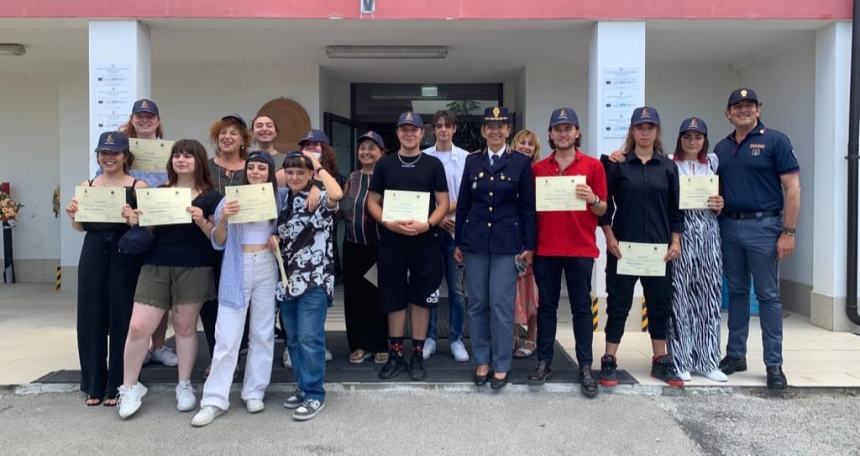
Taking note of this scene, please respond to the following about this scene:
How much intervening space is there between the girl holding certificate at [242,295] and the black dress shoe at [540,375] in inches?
72.8

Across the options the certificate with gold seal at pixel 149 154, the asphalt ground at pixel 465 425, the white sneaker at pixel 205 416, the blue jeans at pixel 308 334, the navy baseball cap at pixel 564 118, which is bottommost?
the asphalt ground at pixel 465 425

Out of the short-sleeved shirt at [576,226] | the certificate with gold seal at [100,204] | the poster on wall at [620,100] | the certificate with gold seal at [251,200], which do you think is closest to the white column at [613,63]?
the poster on wall at [620,100]

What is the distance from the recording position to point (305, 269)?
12.4 feet

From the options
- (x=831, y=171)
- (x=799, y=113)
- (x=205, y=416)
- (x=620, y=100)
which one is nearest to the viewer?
(x=205, y=416)

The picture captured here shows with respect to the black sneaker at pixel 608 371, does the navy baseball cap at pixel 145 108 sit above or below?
above

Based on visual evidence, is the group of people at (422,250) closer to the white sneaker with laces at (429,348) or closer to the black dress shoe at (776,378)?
the black dress shoe at (776,378)

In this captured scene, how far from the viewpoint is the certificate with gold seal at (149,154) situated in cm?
416

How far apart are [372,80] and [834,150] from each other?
5944 millimetres

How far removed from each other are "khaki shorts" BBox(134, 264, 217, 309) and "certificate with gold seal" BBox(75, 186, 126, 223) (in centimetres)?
39

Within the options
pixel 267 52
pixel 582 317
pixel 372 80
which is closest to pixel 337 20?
pixel 267 52

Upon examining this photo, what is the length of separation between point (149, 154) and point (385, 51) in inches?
149

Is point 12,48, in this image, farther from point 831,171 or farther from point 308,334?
point 831,171

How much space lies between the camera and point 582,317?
165 inches

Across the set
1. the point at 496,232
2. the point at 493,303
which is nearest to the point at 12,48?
the point at 496,232
